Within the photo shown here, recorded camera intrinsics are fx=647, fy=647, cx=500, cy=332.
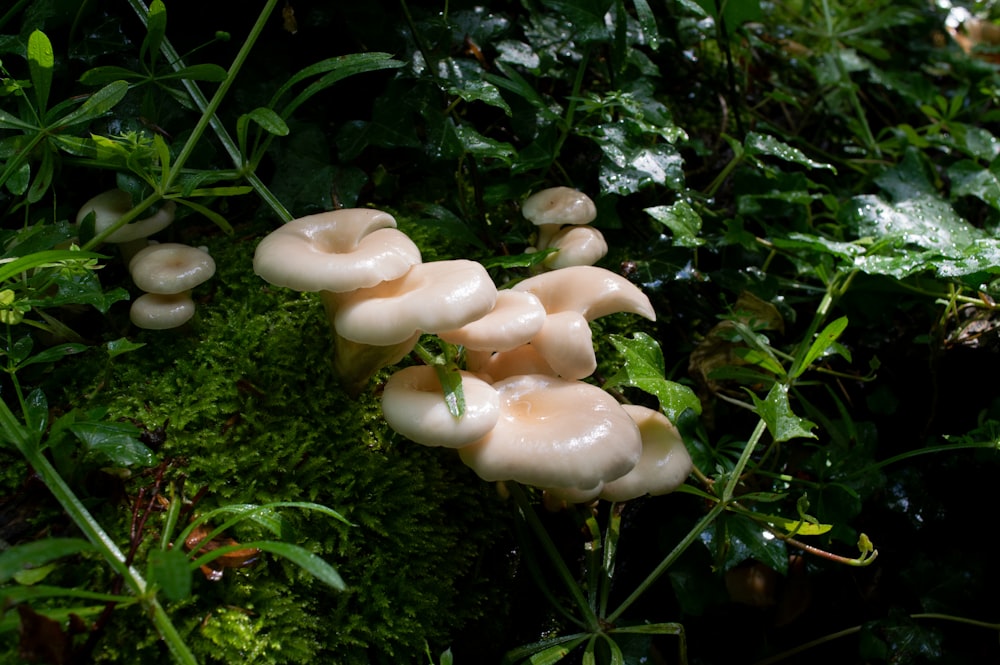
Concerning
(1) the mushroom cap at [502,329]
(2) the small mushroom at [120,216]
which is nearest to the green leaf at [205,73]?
(2) the small mushroom at [120,216]

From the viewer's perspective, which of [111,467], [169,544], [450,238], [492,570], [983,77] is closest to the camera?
[169,544]

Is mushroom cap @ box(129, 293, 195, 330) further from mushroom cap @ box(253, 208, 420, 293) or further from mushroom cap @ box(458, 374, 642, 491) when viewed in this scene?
mushroom cap @ box(458, 374, 642, 491)

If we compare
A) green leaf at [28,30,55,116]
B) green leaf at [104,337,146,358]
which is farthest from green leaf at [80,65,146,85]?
green leaf at [104,337,146,358]

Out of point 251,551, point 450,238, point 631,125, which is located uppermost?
point 631,125

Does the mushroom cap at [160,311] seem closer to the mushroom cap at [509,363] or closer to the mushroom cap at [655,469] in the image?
the mushroom cap at [509,363]

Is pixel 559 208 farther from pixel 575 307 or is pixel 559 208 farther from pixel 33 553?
pixel 33 553

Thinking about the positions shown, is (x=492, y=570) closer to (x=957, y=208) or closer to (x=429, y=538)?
(x=429, y=538)

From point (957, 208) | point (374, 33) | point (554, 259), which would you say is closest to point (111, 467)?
point (554, 259)

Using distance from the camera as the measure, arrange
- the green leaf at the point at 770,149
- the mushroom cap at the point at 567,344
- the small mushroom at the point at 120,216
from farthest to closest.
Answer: the green leaf at the point at 770,149 < the small mushroom at the point at 120,216 < the mushroom cap at the point at 567,344
